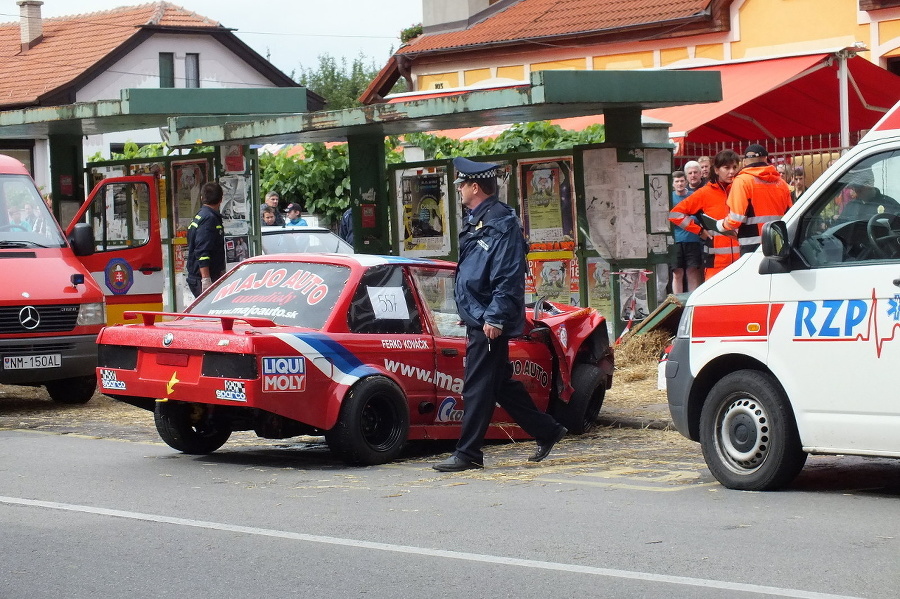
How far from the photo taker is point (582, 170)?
48.0ft

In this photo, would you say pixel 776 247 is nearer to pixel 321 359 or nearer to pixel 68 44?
pixel 321 359

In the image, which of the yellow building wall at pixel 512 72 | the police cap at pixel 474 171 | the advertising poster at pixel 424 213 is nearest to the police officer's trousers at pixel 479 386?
the police cap at pixel 474 171

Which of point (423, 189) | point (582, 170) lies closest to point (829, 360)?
point (582, 170)

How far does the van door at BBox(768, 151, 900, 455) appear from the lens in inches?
294

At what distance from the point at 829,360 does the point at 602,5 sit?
85.7ft

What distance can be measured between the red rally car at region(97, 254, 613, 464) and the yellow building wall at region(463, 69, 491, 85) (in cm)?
2405

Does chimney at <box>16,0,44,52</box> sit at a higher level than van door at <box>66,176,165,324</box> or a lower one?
higher

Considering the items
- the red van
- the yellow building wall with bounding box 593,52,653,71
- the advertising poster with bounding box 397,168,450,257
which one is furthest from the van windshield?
the yellow building wall with bounding box 593,52,653,71

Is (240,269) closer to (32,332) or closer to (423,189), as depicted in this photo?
(32,332)

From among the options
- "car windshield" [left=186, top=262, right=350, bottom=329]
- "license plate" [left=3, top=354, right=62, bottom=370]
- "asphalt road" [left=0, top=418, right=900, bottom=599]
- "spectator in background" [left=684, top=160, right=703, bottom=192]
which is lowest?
"asphalt road" [left=0, top=418, right=900, bottom=599]

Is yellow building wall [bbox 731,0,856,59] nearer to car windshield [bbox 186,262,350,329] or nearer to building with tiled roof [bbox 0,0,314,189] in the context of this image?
car windshield [bbox 186,262,350,329]

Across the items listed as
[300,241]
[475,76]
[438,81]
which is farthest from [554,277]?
[438,81]


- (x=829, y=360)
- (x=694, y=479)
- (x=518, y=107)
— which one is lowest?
(x=694, y=479)

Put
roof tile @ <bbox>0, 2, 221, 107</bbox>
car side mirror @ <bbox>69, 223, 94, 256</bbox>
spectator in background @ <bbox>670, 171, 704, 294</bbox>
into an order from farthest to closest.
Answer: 1. roof tile @ <bbox>0, 2, 221, 107</bbox>
2. spectator in background @ <bbox>670, 171, 704, 294</bbox>
3. car side mirror @ <bbox>69, 223, 94, 256</bbox>
